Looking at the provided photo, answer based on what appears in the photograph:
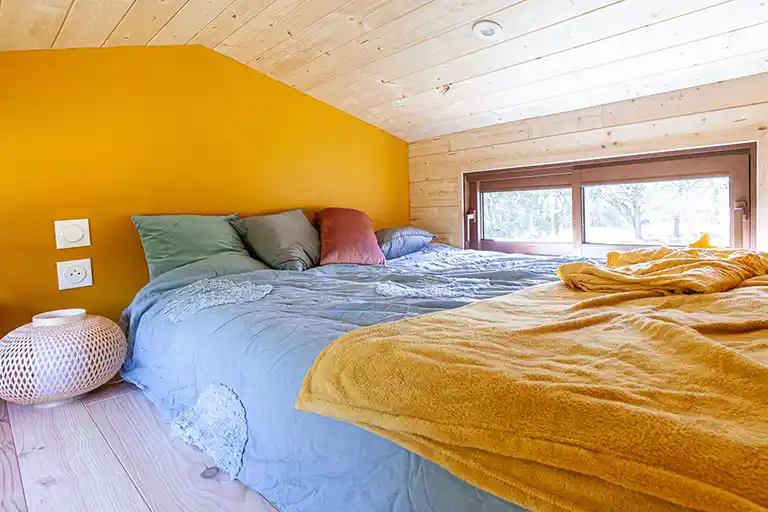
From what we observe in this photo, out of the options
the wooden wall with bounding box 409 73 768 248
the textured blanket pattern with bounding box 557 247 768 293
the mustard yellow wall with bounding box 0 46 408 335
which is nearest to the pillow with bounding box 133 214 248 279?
the mustard yellow wall with bounding box 0 46 408 335

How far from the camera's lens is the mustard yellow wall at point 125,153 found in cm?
208

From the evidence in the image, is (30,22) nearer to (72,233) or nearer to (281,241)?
(72,233)

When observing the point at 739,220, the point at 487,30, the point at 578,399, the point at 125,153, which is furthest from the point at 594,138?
the point at 125,153

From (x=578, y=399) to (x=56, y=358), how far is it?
72.6 inches

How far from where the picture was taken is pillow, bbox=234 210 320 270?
2375 millimetres

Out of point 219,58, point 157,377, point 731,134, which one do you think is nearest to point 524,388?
point 157,377

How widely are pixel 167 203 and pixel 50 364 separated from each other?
1011mm

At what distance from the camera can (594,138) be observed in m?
2.69

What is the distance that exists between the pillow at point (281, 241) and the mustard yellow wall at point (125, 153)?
0.33m

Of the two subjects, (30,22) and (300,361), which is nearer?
(300,361)

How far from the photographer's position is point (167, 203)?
2486mm

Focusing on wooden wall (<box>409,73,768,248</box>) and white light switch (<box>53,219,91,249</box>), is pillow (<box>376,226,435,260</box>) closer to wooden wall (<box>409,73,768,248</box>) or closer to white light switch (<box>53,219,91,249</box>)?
wooden wall (<box>409,73,768,248</box>)

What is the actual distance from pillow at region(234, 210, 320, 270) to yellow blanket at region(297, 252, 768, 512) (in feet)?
4.41

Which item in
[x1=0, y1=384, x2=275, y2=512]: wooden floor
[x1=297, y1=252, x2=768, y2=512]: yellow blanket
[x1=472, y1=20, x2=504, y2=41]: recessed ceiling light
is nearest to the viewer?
[x1=297, y1=252, x2=768, y2=512]: yellow blanket
